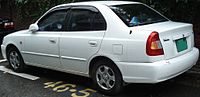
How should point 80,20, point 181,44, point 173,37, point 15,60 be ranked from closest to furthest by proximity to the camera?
1. point 173,37
2. point 181,44
3. point 80,20
4. point 15,60

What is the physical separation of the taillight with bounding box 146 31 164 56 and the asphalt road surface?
2.88 feet

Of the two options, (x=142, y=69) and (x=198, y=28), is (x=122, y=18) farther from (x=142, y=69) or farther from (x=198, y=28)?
(x=198, y=28)

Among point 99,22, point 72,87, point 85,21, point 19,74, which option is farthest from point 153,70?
point 19,74

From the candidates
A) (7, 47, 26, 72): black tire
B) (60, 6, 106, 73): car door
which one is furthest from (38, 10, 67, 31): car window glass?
(7, 47, 26, 72): black tire

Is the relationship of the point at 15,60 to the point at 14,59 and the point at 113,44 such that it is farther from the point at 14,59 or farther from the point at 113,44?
the point at 113,44

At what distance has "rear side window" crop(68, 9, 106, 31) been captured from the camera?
5.24m

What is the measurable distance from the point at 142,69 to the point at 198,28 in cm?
392

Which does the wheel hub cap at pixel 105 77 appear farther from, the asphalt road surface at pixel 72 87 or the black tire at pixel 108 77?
the asphalt road surface at pixel 72 87

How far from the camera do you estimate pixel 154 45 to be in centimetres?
457

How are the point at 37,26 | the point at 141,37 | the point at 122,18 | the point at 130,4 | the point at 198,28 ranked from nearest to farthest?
the point at 141,37 → the point at 122,18 → the point at 130,4 → the point at 37,26 → the point at 198,28

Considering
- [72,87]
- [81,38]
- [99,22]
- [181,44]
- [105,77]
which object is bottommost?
[72,87]

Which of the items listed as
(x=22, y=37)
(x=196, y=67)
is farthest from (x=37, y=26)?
(x=196, y=67)

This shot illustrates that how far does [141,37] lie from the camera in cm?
461

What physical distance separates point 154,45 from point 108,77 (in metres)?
0.99
